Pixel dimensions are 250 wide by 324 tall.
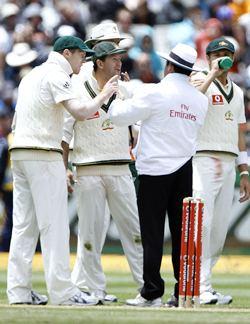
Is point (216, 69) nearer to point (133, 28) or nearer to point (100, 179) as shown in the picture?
point (100, 179)

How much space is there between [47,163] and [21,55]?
10.9 metres

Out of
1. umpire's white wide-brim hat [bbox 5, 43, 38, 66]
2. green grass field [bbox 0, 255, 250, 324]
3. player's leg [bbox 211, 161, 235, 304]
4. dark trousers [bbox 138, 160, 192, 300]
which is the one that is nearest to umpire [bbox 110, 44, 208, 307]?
dark trousers [bbox 138, 160, 192, 300]

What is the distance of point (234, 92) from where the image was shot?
12.8 meters

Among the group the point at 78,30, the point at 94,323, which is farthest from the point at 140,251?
the point at 78,30

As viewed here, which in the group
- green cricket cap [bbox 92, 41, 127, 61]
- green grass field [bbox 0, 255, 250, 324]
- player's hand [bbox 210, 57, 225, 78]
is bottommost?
green grass field [bbox 0, 255, 250, 324]

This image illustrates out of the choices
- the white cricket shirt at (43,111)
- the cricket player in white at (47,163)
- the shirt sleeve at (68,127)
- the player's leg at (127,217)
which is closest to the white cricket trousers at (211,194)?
the player's leg at (127,217)

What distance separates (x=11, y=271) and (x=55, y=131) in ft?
4.36

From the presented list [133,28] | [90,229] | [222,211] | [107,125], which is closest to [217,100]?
[222,211]

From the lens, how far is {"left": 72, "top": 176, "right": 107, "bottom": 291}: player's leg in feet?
39.5

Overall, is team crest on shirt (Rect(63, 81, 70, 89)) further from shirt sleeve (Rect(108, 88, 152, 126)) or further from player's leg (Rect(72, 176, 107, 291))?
player's leg (Rect(72, 176, 107, 291))

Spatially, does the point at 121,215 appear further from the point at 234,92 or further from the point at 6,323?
the point at 6,323

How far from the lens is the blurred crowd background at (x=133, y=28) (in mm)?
21750

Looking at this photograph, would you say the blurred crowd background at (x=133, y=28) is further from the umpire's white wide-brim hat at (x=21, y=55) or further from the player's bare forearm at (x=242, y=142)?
the player's bare forearm at (x=242, y=142)

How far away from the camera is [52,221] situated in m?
11.3
